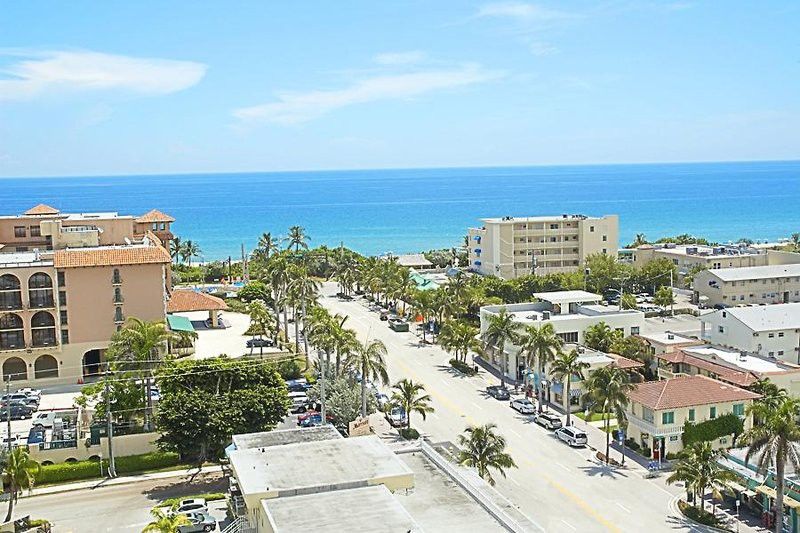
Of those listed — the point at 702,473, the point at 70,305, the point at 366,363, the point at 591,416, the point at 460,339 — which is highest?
the point at 70,305

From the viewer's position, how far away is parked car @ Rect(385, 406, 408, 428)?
50.5 m

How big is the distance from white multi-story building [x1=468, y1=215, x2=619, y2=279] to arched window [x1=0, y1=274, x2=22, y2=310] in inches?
2226

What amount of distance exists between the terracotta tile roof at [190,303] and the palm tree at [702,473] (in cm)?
4994

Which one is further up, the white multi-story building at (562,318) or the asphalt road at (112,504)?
the white multi-story building at (562,318)

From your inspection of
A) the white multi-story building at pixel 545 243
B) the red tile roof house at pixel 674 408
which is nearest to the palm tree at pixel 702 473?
the red tile roof house at pixel 674 408

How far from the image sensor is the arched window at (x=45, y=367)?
2403 inches

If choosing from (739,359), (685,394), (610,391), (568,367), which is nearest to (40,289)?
(568,367)

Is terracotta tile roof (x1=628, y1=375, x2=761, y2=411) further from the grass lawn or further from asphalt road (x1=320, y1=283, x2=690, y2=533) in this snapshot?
the grass lawn

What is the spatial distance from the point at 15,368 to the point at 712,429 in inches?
1860

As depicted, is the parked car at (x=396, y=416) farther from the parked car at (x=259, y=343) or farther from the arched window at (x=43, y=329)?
the arched window at (x=43, y=329)

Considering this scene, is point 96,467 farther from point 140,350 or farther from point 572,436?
point 572,436

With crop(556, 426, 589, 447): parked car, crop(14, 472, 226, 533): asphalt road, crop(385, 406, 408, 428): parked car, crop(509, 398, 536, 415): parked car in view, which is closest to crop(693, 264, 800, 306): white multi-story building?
crop(509, 398, 536, 415): parked car

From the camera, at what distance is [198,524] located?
117 ft

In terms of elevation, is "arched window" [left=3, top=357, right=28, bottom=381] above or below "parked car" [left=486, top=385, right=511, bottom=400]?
above
